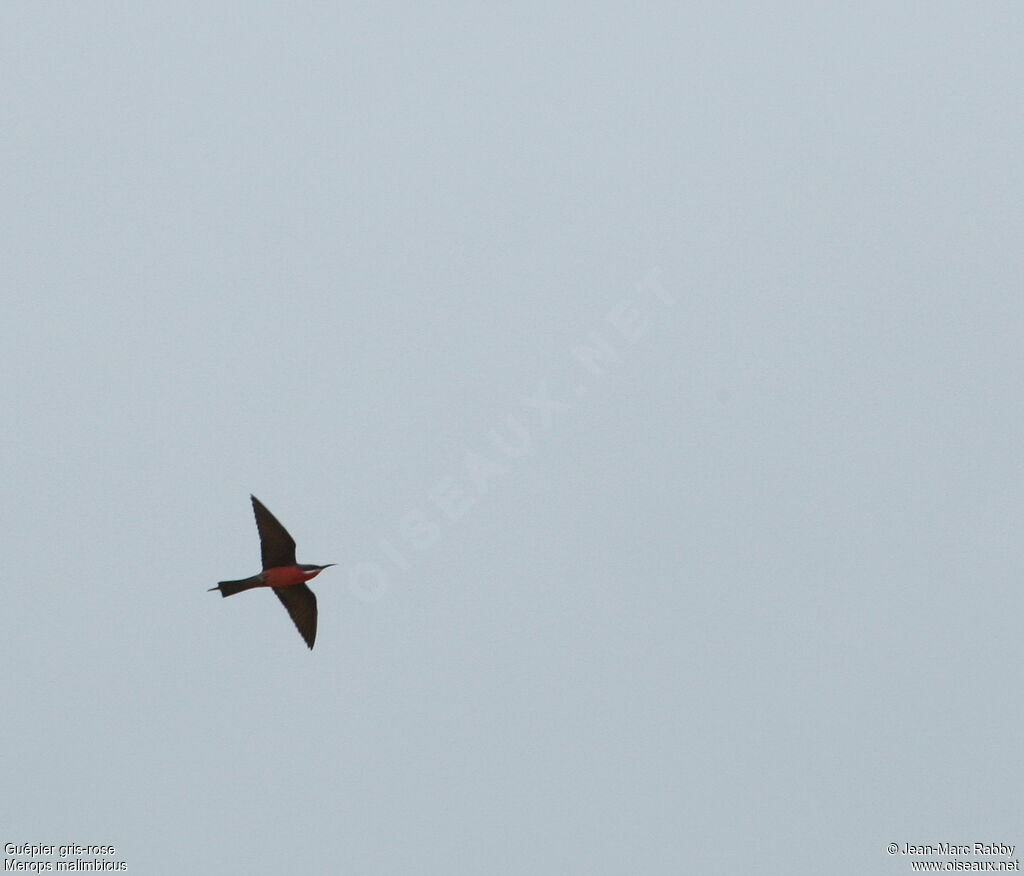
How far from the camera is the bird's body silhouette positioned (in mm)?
33844

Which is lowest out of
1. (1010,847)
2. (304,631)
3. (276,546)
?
(1010,847)

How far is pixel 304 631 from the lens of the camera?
35750 millimetres

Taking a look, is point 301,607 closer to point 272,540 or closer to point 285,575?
point 285,575

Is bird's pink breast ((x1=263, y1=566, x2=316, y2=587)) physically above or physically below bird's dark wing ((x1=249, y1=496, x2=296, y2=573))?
below

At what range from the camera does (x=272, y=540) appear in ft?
112

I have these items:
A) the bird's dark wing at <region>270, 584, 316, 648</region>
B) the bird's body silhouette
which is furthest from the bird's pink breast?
the bird's dark wing at <region>270, 584, 316, 648</region>

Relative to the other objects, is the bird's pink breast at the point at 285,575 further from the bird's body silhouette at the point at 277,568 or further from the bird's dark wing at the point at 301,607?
the bird's dark wing at the point at 301,607

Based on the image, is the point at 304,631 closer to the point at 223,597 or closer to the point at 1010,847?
the point at 223,597

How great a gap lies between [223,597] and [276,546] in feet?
6.50

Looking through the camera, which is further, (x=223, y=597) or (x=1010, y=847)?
(x=1010, y=847)

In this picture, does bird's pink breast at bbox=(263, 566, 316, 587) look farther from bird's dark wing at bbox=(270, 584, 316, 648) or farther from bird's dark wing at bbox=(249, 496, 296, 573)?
bird's dark wing at bbox=(270, 584, 316, 648)

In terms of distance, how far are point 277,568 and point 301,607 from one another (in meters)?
1.89

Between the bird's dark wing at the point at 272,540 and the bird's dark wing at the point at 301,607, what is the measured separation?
A: 127cm

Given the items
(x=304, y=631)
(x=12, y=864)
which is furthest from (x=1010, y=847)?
(x=12, y=864)
